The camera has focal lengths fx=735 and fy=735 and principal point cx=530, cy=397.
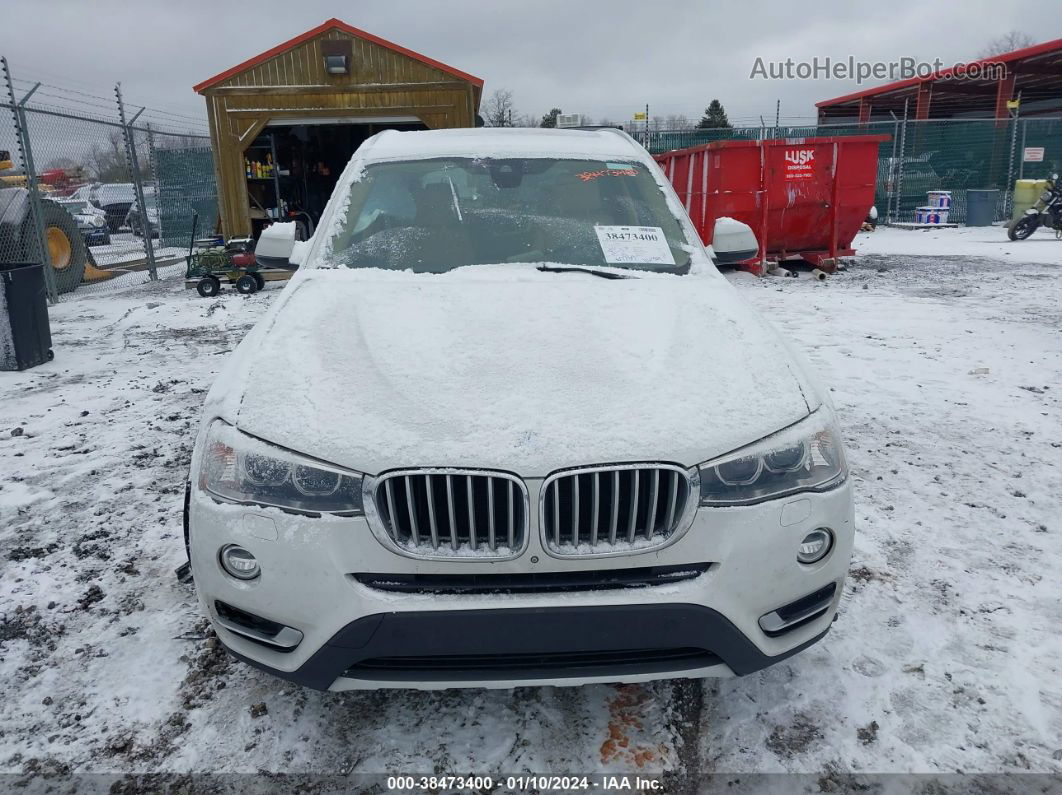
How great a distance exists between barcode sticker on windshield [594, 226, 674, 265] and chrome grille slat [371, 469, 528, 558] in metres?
1.51

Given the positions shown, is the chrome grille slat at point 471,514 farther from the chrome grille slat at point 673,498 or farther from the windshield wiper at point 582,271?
the windshield wiper at point 582,271

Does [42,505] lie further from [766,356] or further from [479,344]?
[766,356]

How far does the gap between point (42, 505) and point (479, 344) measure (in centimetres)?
285

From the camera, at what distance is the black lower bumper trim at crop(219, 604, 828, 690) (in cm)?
181

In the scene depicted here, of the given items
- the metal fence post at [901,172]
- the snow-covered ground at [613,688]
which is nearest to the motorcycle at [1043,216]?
the metal fence post at [901,172]

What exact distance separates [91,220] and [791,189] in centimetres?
1729

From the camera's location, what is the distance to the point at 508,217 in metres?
3.30

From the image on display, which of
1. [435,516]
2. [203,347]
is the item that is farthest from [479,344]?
[203,347]

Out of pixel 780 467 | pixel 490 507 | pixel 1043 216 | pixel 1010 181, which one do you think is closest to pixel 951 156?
pixel 1010 181

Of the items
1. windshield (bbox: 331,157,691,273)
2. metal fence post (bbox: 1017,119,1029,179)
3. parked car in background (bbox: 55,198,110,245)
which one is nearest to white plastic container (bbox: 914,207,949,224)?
metal fence post (bbox: 1017,119,1029,179)

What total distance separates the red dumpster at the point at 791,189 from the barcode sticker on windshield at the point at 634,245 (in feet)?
27.3

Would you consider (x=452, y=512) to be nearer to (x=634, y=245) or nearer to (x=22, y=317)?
(x=634, y=245)

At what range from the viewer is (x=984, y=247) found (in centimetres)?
1490

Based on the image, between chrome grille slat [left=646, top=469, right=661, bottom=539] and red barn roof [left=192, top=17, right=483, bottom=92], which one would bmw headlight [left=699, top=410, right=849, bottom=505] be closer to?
chrome grille slat [left=646, top=469, right=661, bottom=539]
